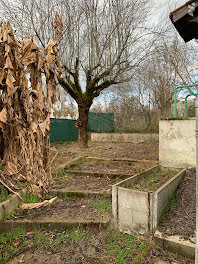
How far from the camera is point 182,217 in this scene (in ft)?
10.4

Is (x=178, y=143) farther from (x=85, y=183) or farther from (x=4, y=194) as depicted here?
(x=4, y=194)

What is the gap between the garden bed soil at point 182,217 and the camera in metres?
2.81

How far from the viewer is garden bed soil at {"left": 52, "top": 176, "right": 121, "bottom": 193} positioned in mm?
4461

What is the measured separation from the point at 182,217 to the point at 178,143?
2.70 m

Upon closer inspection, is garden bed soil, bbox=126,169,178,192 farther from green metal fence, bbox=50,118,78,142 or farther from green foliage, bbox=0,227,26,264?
green metal fence, bbox=50,118,78,142

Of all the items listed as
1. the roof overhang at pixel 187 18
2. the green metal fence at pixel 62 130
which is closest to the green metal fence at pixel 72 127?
the green metal fence at pixel 62 130

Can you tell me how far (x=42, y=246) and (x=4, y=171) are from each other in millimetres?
1574

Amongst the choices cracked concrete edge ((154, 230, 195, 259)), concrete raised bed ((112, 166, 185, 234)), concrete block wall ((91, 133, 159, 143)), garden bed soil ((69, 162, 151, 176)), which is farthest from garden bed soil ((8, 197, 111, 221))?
concrete block wall ((91, 133, 159, 143))

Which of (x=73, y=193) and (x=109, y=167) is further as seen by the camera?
(x=109, y=167)

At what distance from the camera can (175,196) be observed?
395 centimetres

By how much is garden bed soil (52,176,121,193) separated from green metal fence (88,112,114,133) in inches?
366

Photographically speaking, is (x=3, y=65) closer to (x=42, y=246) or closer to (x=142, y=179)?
(x=42, y=246)

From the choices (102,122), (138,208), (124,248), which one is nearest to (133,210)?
(138,208)

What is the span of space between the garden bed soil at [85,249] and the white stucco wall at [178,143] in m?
3.13
